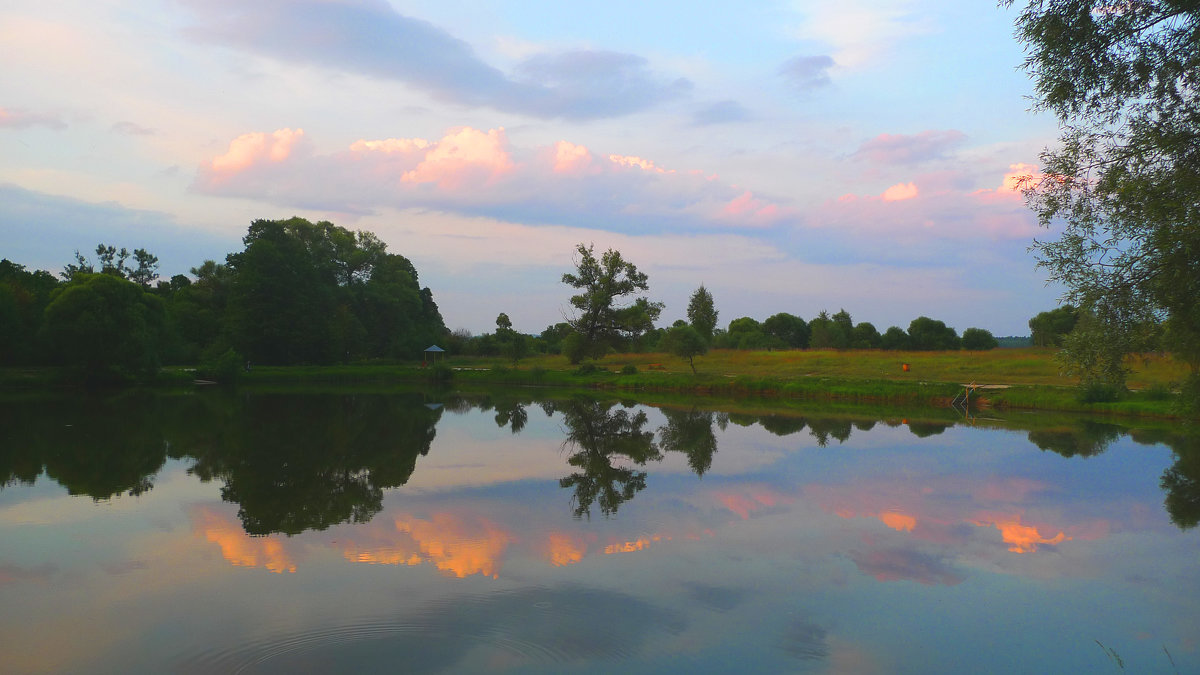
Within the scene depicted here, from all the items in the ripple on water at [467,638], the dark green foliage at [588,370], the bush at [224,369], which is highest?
the dark green foliage at [588,370]

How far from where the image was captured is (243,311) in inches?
1998

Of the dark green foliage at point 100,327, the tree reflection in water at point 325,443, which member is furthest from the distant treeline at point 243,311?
the tree reflection in water at point 325,443

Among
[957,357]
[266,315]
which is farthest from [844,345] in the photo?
[266,315]

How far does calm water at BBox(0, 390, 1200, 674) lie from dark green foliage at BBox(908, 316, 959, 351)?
61492 millimetres

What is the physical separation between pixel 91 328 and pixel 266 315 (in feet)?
44.1

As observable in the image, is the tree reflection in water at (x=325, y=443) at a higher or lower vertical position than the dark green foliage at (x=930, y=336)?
lower

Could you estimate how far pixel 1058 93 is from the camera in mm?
9258

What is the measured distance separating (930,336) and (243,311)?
6464 cm

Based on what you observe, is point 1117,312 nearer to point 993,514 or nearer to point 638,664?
point 993,514

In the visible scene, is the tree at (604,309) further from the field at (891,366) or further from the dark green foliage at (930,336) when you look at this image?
the dark green foliage at (930,336)

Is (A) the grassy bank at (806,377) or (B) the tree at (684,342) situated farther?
(B) the tree at (684,342)

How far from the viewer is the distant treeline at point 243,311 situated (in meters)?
39.8

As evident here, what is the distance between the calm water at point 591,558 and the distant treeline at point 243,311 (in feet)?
81.9

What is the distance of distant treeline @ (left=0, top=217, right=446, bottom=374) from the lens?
39750mm
